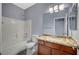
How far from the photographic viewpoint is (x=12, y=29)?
4.64 feet

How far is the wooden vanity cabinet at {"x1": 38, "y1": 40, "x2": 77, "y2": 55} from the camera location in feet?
4.47

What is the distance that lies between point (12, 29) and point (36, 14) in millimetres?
359

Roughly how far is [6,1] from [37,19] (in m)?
0.45

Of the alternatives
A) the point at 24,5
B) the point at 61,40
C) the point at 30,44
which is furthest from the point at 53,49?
the point at 24,5

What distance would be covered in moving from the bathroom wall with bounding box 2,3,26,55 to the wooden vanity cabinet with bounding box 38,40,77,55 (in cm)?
23

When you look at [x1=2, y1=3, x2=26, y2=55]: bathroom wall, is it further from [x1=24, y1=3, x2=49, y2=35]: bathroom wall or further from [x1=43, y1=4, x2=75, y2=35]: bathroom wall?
[x1=43, y1=4, x2=75, y2=35]: bathroom wall

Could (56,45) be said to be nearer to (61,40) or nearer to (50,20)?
(61,40)

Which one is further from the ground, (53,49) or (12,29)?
(12,29)

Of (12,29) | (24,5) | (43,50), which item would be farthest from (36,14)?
(43,50)

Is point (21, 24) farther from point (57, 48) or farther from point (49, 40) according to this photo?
point (57, 48)

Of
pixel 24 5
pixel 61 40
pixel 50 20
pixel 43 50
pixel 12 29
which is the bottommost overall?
pixel 43 50

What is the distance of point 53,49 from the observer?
4.60 ft

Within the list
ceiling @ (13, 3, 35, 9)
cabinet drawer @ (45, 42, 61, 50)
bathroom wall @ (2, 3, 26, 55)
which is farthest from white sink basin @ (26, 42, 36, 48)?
ceiling @ (13, 3, 35, 9)
